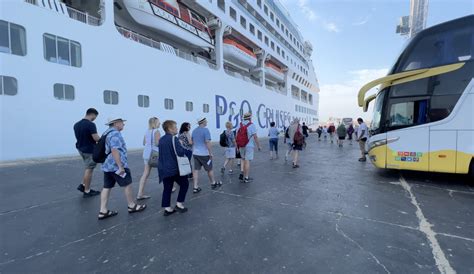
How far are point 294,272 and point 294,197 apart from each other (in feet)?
7.43

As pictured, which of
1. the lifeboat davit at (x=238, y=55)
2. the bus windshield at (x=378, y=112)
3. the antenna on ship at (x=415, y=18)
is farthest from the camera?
the antenna on ship at (x=415, y=18)

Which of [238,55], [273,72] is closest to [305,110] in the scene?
[273,72]

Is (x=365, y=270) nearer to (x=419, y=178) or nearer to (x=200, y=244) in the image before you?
(x=200, y=244)

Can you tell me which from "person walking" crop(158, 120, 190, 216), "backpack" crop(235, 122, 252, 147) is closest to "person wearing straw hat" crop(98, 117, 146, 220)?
"person walking" crop(158, 120, 190, 216)

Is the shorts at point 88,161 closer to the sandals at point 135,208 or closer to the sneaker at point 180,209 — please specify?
the sandals at point 135,208

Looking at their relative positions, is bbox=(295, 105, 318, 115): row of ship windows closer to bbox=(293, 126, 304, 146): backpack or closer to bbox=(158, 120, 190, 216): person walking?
bbox=(293, 126, 304, 146): backpack

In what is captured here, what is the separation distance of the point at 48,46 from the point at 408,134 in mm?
13364

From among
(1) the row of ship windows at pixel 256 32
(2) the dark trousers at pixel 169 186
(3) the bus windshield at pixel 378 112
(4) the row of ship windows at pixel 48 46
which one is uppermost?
(1) the row of ship windows at pixel 256 32

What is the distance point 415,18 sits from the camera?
25516 millimetres

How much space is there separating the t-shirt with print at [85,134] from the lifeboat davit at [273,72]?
26257 millimetres

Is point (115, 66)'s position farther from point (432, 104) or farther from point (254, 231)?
point (432, 104)

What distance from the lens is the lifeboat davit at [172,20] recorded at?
12781mm


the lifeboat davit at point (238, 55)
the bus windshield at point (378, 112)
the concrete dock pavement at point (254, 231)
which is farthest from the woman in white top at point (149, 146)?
the lifeboat davit at point (238, 55)

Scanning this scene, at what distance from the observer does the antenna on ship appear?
82.1 ft
